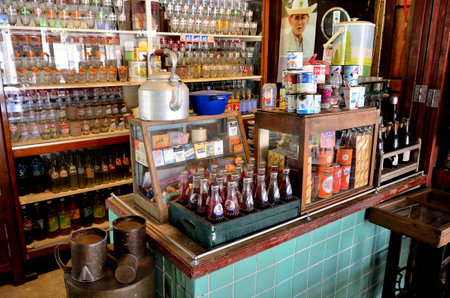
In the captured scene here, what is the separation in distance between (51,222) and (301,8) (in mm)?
3436

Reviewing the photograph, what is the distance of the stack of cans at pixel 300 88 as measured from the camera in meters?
1.71

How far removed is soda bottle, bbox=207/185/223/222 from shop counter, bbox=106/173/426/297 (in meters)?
0.12

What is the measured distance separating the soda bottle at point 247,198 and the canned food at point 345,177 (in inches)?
27.2

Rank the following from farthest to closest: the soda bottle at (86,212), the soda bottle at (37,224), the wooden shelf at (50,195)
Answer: the soda bottle at (86,212)
the soda bottle at (37,224)
the wooden shelf at (50,195)

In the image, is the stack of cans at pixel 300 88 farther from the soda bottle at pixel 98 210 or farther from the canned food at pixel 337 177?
the soda bottle at pixel 98 210

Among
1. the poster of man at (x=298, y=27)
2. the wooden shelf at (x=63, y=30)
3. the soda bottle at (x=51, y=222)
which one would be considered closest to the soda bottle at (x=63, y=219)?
the soda bottle at (x=51, y=222)

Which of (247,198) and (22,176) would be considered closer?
(247,198)

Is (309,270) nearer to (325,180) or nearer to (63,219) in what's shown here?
(325,180)

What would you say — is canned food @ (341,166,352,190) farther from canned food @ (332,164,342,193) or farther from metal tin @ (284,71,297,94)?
metal tin @ (284,71,297,94)

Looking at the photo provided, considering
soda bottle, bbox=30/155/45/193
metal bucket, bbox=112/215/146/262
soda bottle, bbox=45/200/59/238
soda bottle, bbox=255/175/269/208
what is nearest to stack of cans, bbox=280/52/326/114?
soda bottle, bbox=255/175/269/208

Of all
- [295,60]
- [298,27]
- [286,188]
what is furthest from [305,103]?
[298,27]

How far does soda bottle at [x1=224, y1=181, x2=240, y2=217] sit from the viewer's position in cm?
153

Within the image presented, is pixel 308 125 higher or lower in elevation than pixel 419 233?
higher

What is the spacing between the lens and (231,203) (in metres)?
1.53
